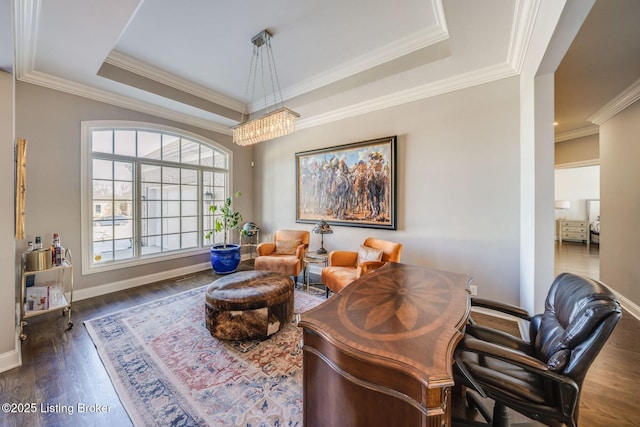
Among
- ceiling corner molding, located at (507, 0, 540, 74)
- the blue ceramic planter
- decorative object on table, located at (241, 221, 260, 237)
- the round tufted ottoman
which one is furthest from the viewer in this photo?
decorative object on table, located at (241, 221, 260, 237)

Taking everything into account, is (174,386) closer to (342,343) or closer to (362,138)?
(342,343)

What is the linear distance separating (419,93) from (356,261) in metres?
2.58

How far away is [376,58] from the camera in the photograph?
3.06 meters

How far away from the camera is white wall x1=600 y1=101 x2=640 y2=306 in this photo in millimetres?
2982

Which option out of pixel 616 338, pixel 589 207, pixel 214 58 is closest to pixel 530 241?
pixel 616 338

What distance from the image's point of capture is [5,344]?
1936 mm

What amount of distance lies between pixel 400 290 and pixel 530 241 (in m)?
1.66

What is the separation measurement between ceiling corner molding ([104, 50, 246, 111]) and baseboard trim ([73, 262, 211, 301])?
313cm

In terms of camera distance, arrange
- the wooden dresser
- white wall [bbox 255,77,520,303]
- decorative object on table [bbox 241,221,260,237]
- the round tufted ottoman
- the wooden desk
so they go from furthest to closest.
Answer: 1. the wooden dresser
2. decorative object on table [bbox 241,221,260,237]
3. white wall [bbox 255,77,520,303]
4. the round tufted ottoman
5. the wooden desk

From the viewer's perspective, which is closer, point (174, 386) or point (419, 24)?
point (174, 386)

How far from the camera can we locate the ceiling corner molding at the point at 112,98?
9.77 ft

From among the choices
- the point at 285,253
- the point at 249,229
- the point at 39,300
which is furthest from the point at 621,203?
the point at 39,300

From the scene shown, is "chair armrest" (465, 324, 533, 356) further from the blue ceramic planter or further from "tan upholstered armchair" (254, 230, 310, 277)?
the blue ceramic planter

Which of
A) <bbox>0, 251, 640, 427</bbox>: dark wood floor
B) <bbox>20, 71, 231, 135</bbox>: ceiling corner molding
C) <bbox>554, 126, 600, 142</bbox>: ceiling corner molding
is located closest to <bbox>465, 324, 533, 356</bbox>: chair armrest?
<bbox>0, 251, 640, 427</bbox>: dark wood floor
